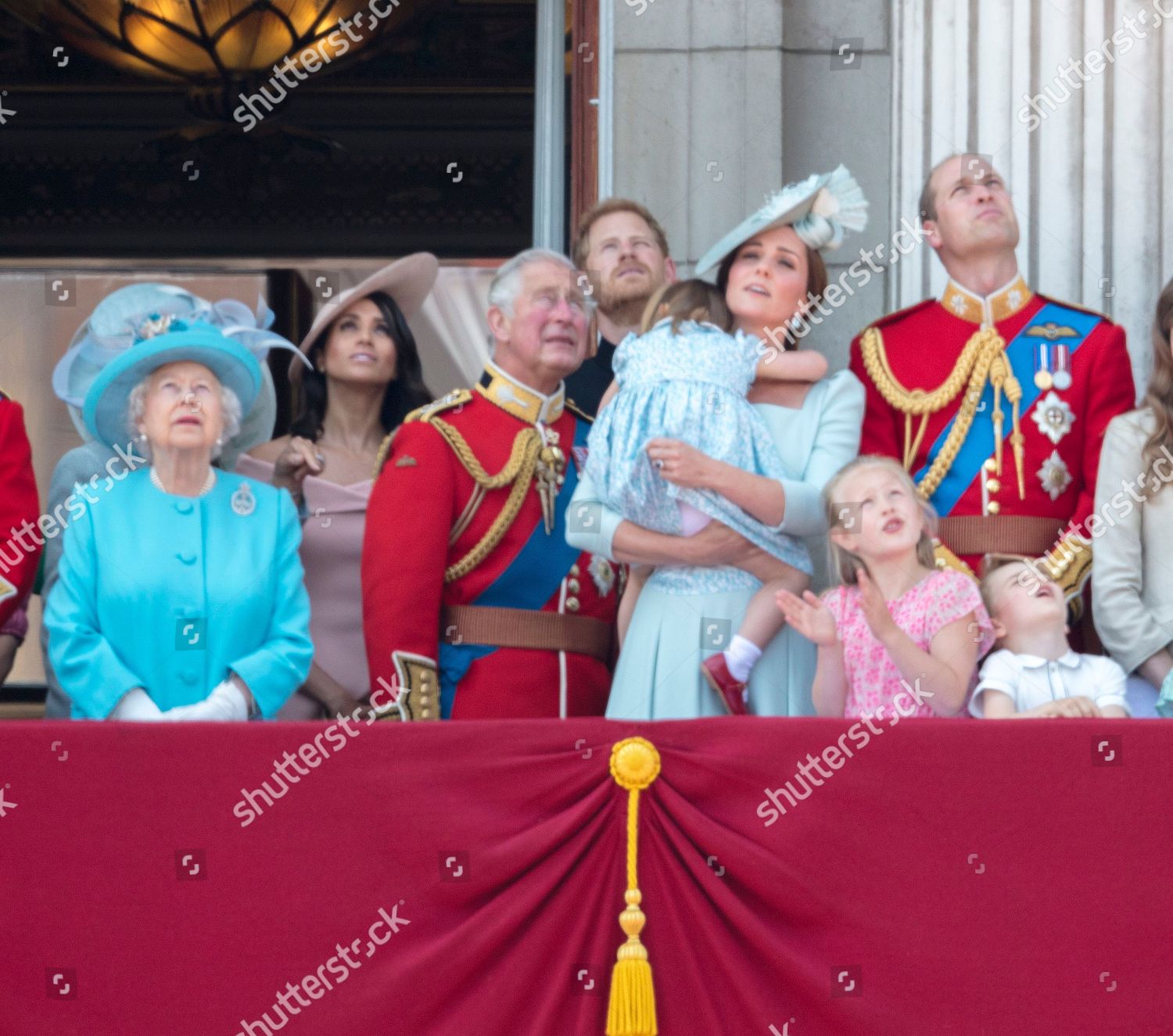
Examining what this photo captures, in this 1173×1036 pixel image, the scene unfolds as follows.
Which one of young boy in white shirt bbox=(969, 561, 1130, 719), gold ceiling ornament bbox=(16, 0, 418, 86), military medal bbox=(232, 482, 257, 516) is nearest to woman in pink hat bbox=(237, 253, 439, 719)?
military medal bbox=(232, 482, 257, 516)

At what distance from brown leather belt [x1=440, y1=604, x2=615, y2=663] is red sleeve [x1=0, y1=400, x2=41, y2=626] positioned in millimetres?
816

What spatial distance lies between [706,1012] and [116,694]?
1247 mm

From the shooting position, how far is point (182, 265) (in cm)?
917

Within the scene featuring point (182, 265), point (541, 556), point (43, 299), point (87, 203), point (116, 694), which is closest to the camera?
point (116, 694)

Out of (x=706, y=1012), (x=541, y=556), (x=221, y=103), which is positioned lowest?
(x=706, y=1012)

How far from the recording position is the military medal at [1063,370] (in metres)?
4.68

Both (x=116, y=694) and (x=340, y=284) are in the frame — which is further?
(x=340, y=284)

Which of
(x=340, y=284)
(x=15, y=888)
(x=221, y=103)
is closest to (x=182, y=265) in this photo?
(x=221, y=103)

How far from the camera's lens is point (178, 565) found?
435 cm

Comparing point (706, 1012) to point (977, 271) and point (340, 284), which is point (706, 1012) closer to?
point (977, 271)

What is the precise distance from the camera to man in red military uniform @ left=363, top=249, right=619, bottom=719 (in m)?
4.45

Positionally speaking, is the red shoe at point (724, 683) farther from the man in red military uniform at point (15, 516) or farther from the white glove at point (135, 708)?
the man in red military uniform at point (15, 516)

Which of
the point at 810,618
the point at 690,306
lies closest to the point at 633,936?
the point at 810,618

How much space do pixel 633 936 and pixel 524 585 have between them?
106 cm
